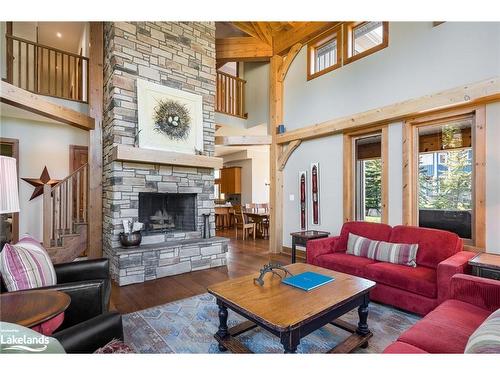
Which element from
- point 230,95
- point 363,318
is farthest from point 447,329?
point 230,95

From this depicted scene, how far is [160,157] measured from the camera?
4.00 meters

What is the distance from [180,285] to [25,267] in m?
2.06

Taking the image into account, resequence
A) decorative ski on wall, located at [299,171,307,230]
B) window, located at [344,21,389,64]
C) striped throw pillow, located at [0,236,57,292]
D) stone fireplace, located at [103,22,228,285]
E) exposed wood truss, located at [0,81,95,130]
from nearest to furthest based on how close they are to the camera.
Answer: striped throw pillow, located at [0,236,57,292], exposed wood truss, located at [0,81,95,130], stone fireplace, located at [103,22,228,285], window, located at [344,21,389,64], decorative ski on wall, located at [299,171,307,230]

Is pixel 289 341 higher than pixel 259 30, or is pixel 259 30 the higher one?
pixel 259 30

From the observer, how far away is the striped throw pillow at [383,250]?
300 cm

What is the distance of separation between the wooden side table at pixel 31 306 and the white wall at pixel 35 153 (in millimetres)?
4540

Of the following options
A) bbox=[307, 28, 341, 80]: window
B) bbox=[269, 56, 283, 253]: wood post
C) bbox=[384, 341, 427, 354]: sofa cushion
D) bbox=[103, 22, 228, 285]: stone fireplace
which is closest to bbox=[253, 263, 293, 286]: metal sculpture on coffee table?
bbox=[384, 341, 427, 354]: sofa cushion

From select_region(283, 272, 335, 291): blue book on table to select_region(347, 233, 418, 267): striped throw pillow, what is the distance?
126 cm

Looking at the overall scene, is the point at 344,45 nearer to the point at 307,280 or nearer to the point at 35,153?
the point at 307,280

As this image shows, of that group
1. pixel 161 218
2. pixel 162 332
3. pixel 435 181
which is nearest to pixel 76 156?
pixel 161 218

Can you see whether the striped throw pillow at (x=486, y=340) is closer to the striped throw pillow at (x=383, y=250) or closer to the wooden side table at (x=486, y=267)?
the wooden side table at (x=486, y=267)

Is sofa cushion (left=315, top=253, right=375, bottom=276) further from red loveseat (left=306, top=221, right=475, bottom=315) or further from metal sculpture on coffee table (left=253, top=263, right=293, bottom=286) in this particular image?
metal sculpture on coffee table (left=253, top=263, right=293, bottom=286)

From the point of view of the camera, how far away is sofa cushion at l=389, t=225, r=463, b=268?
9.36ft

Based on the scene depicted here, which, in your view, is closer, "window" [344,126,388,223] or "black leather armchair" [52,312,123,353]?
"black leather armchair" [52,312,123,353]
